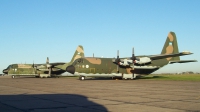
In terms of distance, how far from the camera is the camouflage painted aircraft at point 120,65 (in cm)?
4219

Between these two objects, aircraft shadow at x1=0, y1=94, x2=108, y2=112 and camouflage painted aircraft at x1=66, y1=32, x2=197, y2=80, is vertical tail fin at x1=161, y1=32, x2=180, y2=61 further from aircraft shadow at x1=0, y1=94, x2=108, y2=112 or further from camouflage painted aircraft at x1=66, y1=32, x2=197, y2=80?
aircraft shadow at x1=0, y1=94, x2=108, y2=112

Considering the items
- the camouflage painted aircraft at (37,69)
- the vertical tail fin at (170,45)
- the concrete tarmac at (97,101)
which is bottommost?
the concrete tarmac at (97,101)

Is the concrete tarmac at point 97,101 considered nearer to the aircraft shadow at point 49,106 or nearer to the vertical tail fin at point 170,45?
the aircraft shadow at point 49,106

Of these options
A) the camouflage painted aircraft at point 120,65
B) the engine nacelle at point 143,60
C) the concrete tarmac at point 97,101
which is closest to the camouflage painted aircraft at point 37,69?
the camouflage painted aircraft at point 120,65

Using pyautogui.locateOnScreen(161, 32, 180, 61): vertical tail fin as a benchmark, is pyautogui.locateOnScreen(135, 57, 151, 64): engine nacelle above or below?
below

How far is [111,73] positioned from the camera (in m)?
44.5

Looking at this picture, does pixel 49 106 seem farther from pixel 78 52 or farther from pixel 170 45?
pixel 78 52

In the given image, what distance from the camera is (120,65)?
1772 inches

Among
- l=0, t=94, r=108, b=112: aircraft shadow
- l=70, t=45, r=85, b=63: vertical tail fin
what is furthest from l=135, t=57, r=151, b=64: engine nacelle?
l=0, t=94, r=108, b=112: aircraft shadow

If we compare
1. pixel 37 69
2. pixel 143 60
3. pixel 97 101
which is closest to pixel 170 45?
pixel 143 60

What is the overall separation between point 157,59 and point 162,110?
36.7m

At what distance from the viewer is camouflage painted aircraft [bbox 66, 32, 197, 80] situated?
42.2m

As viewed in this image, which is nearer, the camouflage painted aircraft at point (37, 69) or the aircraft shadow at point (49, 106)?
the aircraft shadow at point (49, 106)

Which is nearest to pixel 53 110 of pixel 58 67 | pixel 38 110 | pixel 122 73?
pixel 38 110
